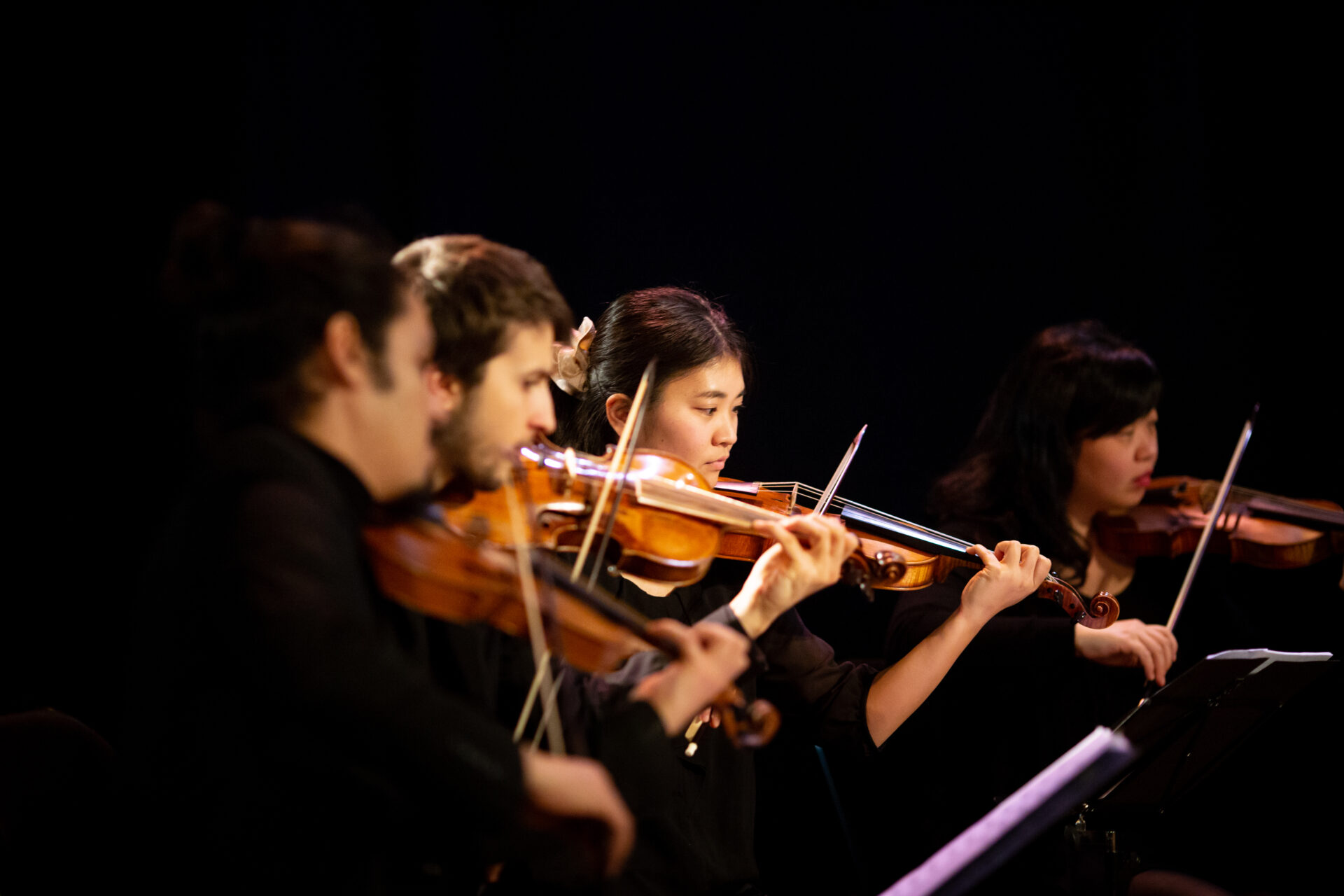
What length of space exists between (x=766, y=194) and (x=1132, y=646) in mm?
1439

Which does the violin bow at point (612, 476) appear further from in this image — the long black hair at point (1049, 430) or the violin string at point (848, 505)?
the long black hair at point (1049, 430)

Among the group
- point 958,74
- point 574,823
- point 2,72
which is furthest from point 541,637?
point 958,74

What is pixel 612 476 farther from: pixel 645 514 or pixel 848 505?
pixel 848 505

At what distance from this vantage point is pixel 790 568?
1593mm

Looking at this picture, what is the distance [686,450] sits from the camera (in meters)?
1.99

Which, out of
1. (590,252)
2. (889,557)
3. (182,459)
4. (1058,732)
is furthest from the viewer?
(590,252)

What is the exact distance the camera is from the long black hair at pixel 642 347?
6.62 ft

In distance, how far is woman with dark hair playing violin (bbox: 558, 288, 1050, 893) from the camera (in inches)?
70.9

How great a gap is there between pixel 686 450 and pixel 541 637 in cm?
98

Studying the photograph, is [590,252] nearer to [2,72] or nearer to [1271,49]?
[2,72]

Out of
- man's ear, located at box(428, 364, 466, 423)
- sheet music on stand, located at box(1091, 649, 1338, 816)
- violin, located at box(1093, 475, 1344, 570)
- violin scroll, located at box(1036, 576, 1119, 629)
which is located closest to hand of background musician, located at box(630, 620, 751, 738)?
man's ear, located at box(428, 364, 466, 423)

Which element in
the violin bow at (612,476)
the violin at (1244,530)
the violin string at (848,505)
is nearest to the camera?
the violin bow at (612,476)

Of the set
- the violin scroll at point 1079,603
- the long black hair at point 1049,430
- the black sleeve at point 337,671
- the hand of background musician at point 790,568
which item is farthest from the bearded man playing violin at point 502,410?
the long black hair at point 1049,430

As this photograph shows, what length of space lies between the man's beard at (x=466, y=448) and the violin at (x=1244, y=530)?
188 centimetres
